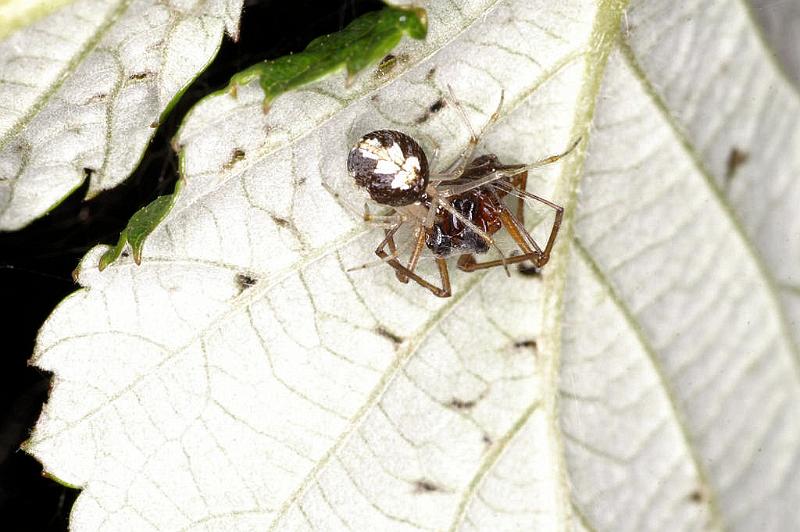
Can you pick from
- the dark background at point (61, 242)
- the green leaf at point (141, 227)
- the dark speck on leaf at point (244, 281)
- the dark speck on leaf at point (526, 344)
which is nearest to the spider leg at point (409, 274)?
the dark speck on leaf at point (526, 344)

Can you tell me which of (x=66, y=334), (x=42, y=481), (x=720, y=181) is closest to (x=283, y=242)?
(x=66, y=334)

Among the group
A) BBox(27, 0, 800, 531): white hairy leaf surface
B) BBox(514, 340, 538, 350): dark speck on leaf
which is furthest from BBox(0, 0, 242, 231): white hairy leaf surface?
BBox(514, 340, 538, 350): dark speck on leaf

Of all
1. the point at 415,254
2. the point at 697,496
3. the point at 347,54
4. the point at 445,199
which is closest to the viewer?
the point at 347,54

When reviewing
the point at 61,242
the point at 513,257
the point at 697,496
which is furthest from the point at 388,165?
the point at 61,242

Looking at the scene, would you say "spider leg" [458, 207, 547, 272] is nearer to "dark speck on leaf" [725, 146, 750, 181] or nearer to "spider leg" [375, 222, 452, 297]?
"spider leg" [375, 222, 452, 297]

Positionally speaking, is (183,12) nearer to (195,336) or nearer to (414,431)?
(195,336)

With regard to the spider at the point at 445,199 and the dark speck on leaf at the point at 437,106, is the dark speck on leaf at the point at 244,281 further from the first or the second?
the dark speck on leaf at the point at 437,106

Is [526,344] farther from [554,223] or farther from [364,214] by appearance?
[364,214]
